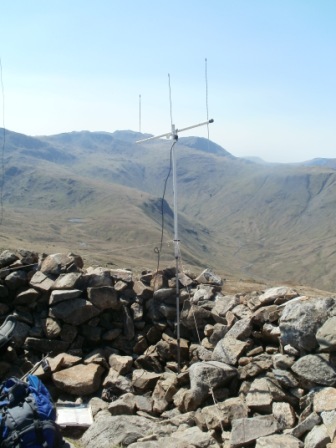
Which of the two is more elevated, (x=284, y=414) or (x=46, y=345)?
(x=46, y=345)

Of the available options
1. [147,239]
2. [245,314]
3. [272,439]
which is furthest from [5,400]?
[147,239]

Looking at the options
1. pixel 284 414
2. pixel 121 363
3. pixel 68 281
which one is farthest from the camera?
pixel 68 281

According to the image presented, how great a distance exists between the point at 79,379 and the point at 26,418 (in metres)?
4.34

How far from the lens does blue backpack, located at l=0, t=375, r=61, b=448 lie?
7602mm

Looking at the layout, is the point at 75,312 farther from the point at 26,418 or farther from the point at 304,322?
the point at 304,322

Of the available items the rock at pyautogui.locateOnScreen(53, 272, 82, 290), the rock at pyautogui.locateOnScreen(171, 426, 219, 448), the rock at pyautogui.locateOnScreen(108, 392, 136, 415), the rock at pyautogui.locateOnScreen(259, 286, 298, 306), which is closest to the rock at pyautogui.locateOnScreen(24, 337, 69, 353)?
the rock at pyautogui.locateOnScreen(53, 272, 82, 290)

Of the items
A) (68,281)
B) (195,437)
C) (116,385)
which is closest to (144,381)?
(116,385)

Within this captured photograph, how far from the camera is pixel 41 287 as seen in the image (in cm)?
1381

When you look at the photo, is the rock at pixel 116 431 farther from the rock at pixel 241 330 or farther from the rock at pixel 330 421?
the rock at pixel 330 421

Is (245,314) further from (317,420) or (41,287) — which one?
(41,287)

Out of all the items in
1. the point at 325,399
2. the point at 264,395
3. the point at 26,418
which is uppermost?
the point at 26,418

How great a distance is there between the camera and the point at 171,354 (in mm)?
13039

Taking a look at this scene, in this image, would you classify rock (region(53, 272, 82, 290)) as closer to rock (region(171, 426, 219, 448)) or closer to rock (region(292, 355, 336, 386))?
rock (region(171, 426, 219, 448))

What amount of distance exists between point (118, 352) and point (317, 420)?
6458 mm
